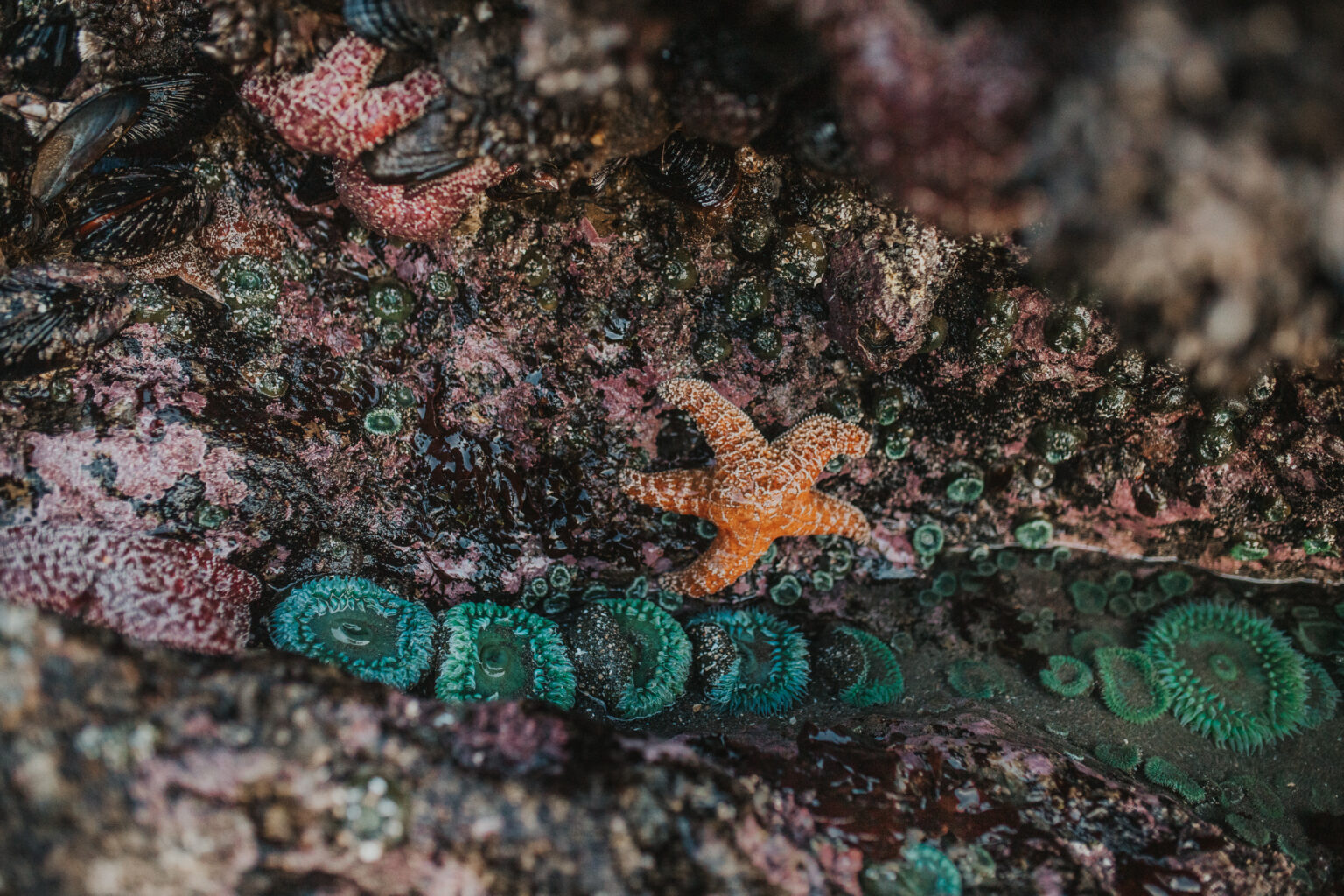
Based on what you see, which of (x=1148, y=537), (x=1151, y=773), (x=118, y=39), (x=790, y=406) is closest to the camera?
(x=118, y=39)

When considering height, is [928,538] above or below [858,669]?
above

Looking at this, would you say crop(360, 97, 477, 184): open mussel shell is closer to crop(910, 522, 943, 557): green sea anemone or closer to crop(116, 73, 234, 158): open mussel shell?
crop(116, 73, 234, 158): open mussel shell

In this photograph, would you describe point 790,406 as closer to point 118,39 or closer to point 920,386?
point 920,386

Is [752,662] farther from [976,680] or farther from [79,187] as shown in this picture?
[79,187]

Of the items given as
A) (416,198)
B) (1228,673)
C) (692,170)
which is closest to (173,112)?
(416,198)

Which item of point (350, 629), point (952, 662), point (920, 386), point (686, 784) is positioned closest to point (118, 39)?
point (350, 629)

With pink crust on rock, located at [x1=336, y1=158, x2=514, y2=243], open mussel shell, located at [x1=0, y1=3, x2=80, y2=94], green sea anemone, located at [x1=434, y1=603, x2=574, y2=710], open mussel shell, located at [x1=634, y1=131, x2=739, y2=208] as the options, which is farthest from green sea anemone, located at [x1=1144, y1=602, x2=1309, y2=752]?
open mussel shell, located at [x1=0, y1=3, x2=80, y2=94]
